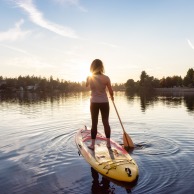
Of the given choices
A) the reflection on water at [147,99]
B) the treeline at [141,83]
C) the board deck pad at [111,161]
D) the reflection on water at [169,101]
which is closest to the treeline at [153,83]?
the treeline at [141,83]

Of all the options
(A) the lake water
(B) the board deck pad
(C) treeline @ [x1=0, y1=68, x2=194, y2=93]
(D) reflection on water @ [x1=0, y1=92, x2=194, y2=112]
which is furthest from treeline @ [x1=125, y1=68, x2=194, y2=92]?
(B) the board deck pad

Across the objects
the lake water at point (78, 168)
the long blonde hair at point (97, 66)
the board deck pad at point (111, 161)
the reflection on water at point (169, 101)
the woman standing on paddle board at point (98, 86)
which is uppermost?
the long blonde hair at point (97, 66)

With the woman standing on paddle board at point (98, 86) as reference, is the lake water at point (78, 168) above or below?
below

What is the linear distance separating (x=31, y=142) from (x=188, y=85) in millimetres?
138229

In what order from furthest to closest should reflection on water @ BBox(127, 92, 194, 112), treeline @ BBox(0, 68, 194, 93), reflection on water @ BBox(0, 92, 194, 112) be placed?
treeline @ BBox(0, 68, 194, 93)
reflection on water @ BBox(0, 92, 194, 112)
reflection on water @ BBox(127, 92, 194, 112)

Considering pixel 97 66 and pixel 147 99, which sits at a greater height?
pixel 97 66

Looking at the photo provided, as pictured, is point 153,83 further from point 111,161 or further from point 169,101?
point 111,161

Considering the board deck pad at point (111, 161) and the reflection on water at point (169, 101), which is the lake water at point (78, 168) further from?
the reflection on water at point (169, 101)

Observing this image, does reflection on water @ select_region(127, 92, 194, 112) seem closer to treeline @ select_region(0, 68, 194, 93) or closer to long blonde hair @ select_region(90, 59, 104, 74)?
long blonde hair @ select_region(90, 59, 104, 74)

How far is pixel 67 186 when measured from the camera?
22.6 ft

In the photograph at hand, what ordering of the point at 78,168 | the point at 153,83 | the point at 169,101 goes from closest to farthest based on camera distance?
the point at 78,168, the point at 169,101, the point at 153,83

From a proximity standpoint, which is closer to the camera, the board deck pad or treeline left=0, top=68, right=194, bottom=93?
the board deck pad

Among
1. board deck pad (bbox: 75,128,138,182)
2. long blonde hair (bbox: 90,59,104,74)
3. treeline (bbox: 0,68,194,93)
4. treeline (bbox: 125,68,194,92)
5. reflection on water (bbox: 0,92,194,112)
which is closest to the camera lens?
board deck pad (bbox: 75,128,138,182)

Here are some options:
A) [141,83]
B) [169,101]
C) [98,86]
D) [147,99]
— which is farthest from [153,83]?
[98,86]
